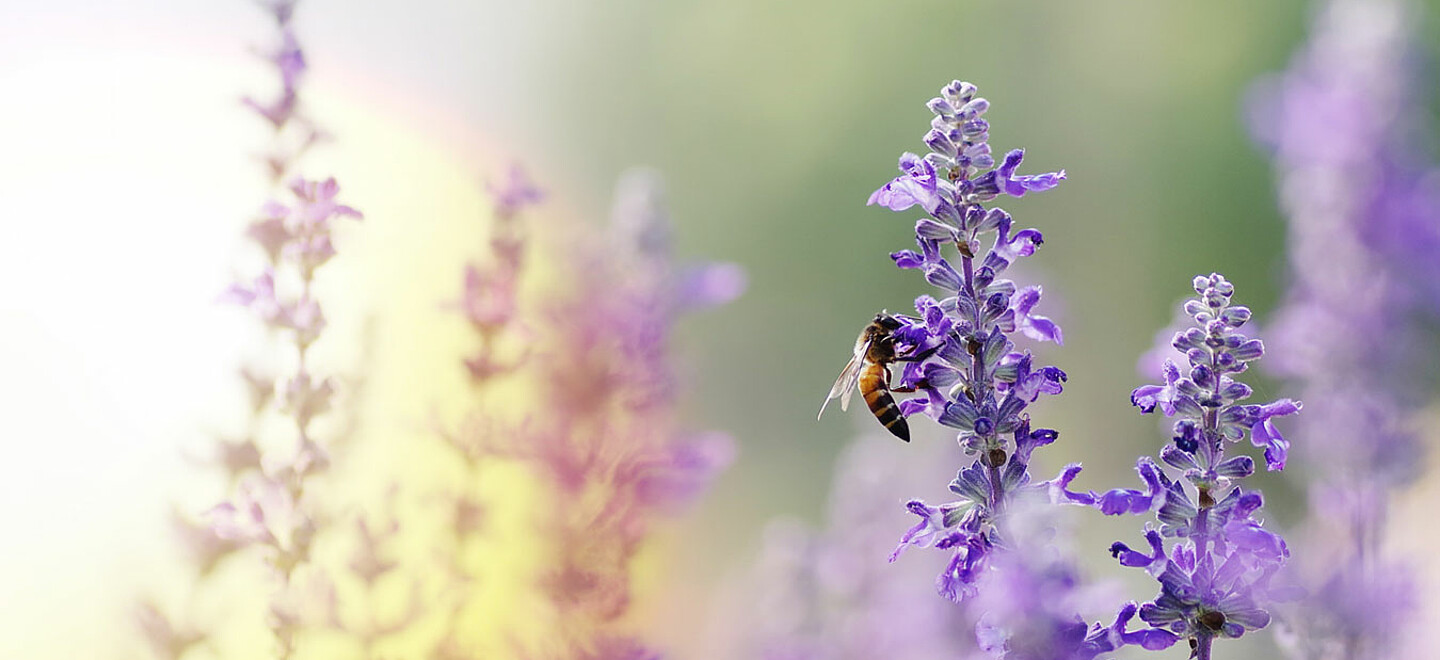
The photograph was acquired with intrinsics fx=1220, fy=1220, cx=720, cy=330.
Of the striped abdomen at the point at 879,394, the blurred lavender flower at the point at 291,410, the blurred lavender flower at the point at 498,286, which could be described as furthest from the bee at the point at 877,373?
the blurred lavender flower at the point at 291,410

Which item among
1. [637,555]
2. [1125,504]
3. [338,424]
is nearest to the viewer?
[1125,504]

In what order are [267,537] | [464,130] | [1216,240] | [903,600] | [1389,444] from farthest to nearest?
[1216,240], [464,130], [903,600], [1389,444], [267,537]

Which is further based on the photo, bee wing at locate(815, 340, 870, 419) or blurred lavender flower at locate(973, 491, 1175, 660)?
bee wing at locate(815, 340, 870, 419)

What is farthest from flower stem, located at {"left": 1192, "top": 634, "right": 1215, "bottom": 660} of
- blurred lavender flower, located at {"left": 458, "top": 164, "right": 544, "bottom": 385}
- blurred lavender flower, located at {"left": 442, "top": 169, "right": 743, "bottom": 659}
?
blurred lavender flower, located at {"left": 458, "top": 164, "right": 544, "bottom": 385}

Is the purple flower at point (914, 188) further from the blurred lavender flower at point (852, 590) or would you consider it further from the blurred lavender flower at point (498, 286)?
the blurred lavender flower at point (852, 590)

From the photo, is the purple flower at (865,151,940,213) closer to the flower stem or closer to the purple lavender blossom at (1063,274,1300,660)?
the purple lavender blossom at (1063,274,1300,660)

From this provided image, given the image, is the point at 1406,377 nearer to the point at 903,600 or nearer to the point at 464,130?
the point at 903,600

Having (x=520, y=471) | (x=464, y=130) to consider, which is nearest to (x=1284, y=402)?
(x=520, y=471)
